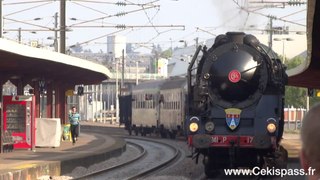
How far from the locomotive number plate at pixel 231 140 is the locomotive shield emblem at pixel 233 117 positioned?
1.01 ft

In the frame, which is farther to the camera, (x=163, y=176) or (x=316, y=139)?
(x=163, y=176)

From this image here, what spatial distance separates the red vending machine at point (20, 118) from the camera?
2303 centimetres

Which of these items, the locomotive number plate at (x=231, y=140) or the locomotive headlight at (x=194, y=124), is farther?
the locomotive headlight at (x=194, y=124)

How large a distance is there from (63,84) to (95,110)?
200 ft

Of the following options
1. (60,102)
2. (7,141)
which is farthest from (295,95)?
(7,141)

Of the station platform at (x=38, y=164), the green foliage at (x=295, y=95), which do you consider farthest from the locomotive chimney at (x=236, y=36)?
the green foliage at (x=295, y=95)

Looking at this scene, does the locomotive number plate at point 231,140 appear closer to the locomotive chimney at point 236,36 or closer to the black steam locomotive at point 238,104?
the black steam locomotive at point 238,104

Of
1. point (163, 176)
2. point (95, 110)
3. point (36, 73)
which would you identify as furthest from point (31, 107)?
point (95, 110)

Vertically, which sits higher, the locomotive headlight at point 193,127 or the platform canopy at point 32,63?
the platform canopy at point 32,63

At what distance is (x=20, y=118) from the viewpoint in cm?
2355

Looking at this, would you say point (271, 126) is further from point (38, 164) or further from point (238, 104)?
point (38, 164)

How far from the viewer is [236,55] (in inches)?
556

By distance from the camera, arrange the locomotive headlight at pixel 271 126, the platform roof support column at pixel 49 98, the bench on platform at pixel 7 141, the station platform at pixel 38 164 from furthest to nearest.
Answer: the platform roof support column at pixel 49 98
the bench on platform at pixel 7 141
the station platform at pixel 38 164
the locomotive headlight at pixel 271 126

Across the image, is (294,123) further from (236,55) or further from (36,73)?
(236,55)
